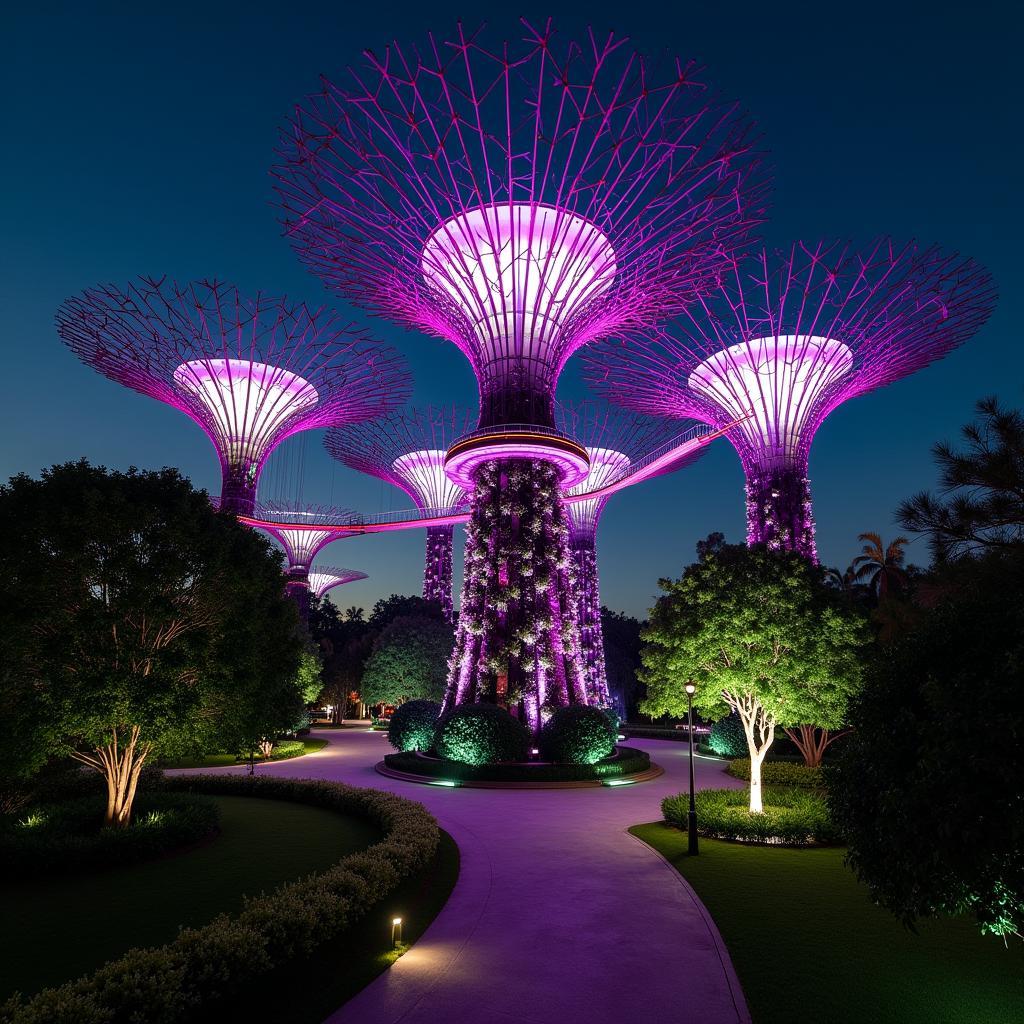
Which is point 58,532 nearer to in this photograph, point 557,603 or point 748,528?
point 557,603

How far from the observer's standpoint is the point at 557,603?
2667 cm

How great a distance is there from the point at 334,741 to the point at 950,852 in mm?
39183

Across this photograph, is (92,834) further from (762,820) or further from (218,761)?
(218,761)

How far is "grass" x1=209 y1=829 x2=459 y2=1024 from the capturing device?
22.4ft

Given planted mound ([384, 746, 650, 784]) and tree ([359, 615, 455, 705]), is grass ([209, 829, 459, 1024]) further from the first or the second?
tree ([359, 615, 455, 705])

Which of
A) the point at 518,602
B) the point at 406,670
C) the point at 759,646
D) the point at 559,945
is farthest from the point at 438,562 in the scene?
the point at 559,945

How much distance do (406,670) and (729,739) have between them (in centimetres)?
2064

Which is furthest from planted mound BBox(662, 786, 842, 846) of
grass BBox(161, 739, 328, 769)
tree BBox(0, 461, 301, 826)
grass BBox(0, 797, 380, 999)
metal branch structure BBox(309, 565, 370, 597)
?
metal branch structure BBox(309, 565, 370, 597)

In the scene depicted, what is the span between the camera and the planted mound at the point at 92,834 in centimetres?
1137

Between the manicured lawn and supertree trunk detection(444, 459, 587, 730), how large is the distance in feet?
46.9

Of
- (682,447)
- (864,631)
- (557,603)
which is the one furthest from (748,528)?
(864,631)

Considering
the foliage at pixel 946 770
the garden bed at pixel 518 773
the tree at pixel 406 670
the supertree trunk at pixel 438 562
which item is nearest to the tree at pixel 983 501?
the foliage at pixel 946 770

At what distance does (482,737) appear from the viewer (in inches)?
910

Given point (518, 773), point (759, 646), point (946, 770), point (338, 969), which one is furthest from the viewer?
point (518, 773)
